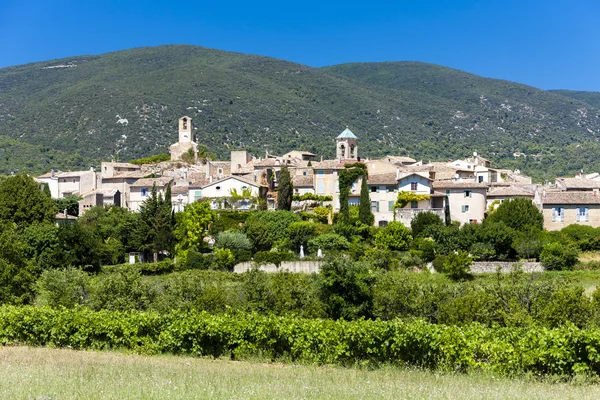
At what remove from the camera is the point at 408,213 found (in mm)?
55562

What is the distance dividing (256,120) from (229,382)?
143195mm

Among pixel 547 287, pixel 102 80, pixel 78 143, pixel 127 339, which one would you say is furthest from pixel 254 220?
pixel 102 80

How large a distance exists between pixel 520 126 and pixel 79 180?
129678mm

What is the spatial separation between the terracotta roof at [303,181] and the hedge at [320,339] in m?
40.0

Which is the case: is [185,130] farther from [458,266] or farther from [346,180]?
[458,266]

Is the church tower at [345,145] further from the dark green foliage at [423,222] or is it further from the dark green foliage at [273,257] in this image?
the dark green foliage at [273,257]

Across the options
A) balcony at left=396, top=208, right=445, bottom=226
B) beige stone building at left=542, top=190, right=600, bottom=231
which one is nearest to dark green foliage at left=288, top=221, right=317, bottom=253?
balcony at left=396, top=208, right=445, bottom=226

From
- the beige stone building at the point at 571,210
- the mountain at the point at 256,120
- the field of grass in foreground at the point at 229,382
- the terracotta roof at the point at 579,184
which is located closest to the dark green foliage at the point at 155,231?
the beige stone building at the point at 571,210

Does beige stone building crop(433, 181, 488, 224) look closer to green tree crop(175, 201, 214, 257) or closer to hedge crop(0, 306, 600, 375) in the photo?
green tree crop(175, 201, 214, 257)

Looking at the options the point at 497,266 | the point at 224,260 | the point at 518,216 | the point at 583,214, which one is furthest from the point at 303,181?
the point at 583,214

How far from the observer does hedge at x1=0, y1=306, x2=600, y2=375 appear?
2031cm

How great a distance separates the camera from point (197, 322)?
77.9 feet

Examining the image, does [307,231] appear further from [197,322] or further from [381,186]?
[197,322]

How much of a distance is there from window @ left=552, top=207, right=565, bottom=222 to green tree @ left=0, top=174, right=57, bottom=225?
39.4m
